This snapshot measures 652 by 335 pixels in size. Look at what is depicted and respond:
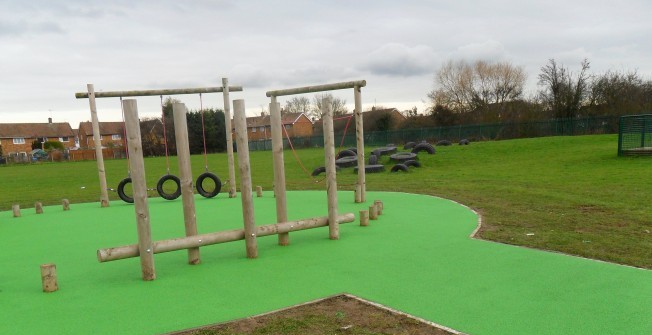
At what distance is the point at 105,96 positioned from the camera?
1105 centimetres

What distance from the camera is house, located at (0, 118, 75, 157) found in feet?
264

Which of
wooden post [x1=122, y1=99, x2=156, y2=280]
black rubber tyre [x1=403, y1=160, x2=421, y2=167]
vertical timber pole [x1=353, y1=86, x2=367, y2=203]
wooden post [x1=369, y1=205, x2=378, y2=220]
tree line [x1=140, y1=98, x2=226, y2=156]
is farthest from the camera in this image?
tree line [x1=140, y1=98, x2=226, y2=156]

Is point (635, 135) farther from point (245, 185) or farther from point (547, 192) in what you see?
point (245, 185)

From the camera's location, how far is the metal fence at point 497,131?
1490 inches

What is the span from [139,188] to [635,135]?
67.8ft

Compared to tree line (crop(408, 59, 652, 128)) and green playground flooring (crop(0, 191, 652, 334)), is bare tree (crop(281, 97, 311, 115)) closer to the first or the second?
tree line (crop(408, 59, 652, 128))

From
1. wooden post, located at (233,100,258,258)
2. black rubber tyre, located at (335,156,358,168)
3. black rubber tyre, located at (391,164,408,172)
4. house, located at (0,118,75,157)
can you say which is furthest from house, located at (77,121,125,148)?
wooden post, located at (233,100,258,258)

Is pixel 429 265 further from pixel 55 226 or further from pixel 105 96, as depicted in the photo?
pixel 105 96

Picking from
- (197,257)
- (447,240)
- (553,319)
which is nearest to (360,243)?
(447,240)

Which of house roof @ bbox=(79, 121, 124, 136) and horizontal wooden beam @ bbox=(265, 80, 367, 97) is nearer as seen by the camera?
horizontal wooden beam @ bbox=(265, 80, 367, 97)

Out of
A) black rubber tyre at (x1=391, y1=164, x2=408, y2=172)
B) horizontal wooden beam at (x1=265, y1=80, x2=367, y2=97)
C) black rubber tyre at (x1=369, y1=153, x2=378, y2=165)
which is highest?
horizontal wooden beam at (x1=265, y1=80, x2=367, y2=97)

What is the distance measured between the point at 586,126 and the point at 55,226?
128 ft

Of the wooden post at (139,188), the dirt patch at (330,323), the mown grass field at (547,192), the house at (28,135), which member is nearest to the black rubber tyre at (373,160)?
the mown grass field at (547,192)

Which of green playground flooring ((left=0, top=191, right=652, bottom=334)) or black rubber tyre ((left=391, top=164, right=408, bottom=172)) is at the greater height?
green playground flooring ((left=0, top=191, right=652, bottom=334))
